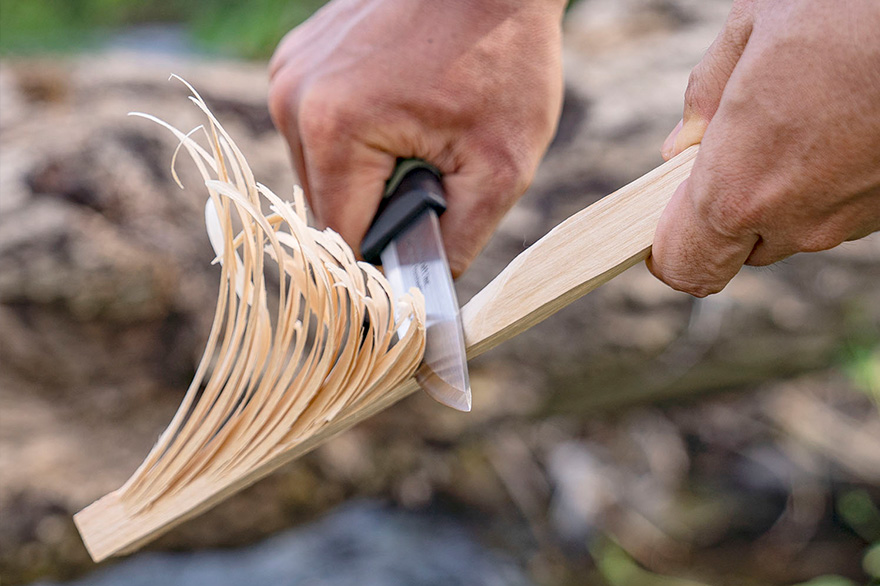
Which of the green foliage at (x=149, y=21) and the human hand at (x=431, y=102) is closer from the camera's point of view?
the human hand at (x=431, y=102)

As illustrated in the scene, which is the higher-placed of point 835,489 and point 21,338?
point 21,338

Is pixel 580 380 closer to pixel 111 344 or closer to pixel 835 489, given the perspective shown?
pixel 835 489

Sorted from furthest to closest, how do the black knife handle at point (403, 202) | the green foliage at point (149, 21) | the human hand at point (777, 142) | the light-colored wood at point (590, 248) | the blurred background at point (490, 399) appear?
1. the green foliage at point (149, 21)
2. the blurred background at point (490, 399)
3. the black knife handle at point (403, 202)
4. the light-colored wood at point (590, 248)
5. the human hand at point (777, 142)

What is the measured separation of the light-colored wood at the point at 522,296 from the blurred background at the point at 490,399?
79cm

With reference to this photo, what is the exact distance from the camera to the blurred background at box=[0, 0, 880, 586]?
1.27 m

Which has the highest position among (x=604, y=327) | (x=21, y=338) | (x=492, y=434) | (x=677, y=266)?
(x=677, y=266)

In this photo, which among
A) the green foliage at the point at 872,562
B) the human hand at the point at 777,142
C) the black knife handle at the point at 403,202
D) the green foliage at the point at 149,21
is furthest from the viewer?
the green foliage at the point at 149,21

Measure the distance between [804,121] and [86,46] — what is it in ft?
14.1

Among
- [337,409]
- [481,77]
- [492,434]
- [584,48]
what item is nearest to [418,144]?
[481,77]

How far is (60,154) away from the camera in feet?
4.16

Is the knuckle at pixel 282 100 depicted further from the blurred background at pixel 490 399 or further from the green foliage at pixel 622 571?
the green foliage at pixel 622 571

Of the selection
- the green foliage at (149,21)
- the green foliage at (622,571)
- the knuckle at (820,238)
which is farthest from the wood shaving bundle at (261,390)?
the green foliage at (149,21)

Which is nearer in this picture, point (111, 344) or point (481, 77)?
point (481, 77)

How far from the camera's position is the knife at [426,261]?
564mm
